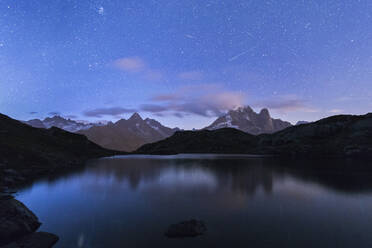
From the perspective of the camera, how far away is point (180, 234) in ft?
85.0

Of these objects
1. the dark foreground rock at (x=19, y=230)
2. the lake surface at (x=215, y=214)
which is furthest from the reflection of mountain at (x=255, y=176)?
the dark foreground rock at (x=19, y=230)

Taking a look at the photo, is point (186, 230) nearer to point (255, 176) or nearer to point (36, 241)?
point (36, 241)

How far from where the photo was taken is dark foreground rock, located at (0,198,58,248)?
22948mm

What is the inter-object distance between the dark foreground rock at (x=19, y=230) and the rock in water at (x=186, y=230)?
43.3 feet

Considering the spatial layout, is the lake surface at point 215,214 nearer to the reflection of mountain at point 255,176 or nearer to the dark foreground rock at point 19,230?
the reflection of mountain at point 255,176

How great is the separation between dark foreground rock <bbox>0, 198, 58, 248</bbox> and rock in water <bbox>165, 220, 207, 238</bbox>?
13.2 m

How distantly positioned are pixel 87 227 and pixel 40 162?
95.5 m

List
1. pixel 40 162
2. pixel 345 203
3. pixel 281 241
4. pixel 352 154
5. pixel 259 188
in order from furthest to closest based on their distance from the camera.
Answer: pixel 352 154 → pixel 40 162 → pixel 259 188 → pixel 345 203 → pixel 281 241

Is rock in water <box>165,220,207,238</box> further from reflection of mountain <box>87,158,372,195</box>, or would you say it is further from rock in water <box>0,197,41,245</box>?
reflection of mountain <box>87,158,372,195</box>

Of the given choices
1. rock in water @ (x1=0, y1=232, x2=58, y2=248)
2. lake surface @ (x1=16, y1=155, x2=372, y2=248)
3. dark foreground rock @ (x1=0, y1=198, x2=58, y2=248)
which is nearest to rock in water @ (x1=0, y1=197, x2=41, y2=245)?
dark foreground rock @ (x1=0, y1=198, x2=58, y2=248)

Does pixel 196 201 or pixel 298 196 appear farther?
pixel 298 196

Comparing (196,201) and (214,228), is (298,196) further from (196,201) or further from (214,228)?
(214,228)

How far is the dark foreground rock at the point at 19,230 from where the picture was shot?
22948mm

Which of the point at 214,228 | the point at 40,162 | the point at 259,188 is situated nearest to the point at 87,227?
the point at 214,228
